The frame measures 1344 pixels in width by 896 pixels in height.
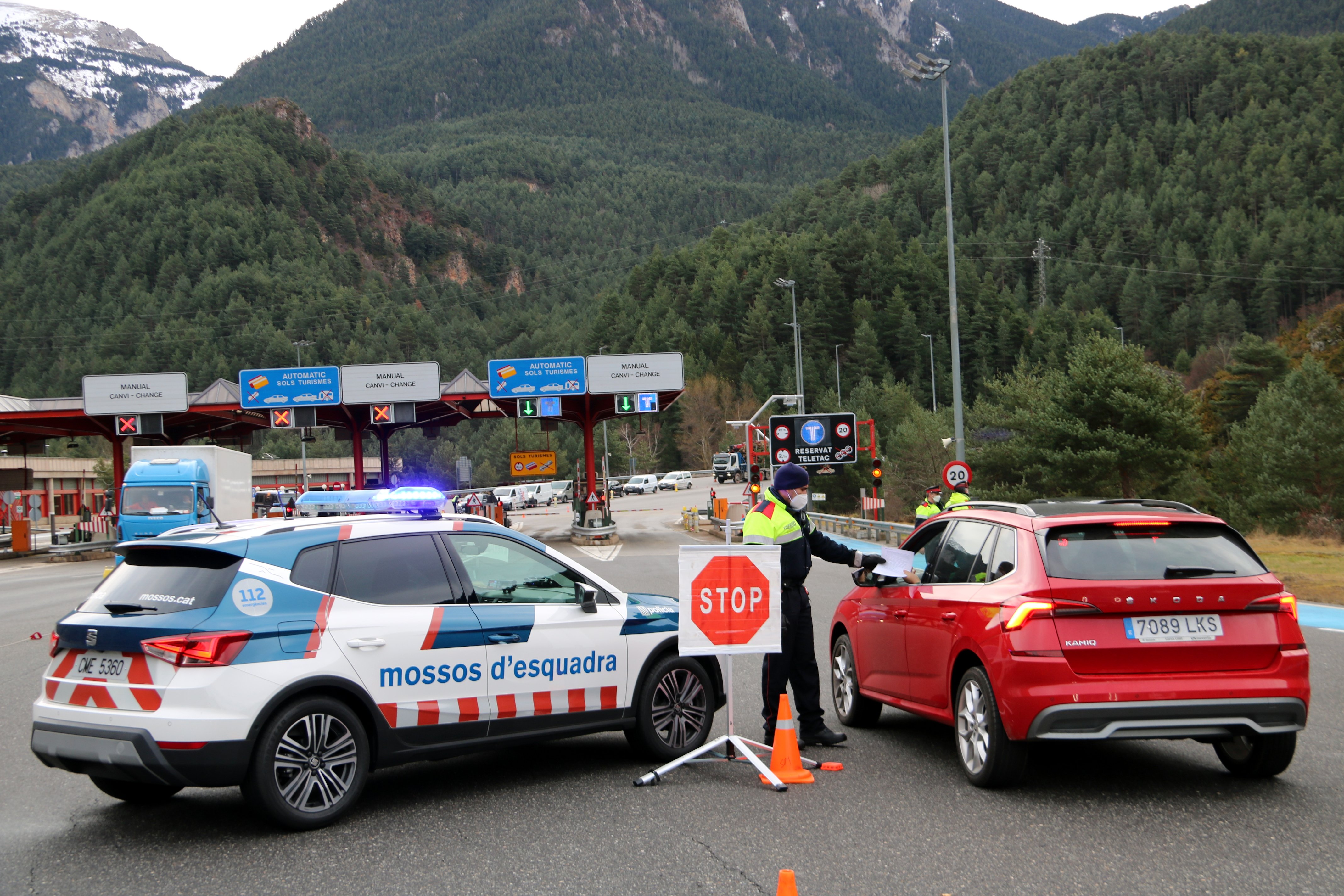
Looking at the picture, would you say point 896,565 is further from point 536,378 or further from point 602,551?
point 536,378

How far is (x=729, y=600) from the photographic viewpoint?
23.5 ft

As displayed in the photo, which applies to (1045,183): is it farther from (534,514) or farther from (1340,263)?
(534,514)

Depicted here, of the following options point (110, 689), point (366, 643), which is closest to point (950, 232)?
point (366, 643)

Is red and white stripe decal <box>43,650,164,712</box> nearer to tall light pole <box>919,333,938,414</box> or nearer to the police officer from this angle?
the police officer

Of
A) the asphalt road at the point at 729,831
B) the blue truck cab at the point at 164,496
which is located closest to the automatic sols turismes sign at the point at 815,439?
the blue truck cab at the point at 164,496

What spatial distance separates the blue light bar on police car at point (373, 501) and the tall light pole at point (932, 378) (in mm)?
88593

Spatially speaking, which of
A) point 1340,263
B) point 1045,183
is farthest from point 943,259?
point 1340,263

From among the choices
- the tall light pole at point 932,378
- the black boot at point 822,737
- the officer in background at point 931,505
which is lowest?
the black boot at point 822,737

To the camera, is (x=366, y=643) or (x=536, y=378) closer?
(x=366, y=643)

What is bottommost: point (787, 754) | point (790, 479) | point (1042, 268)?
point (787, 754)

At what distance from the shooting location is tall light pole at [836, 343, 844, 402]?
10218 cm

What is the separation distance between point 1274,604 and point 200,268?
147848mm

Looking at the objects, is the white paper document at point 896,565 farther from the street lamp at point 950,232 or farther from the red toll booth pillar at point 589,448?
the red toll booth pillar at point 589,448

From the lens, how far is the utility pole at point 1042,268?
119 m
